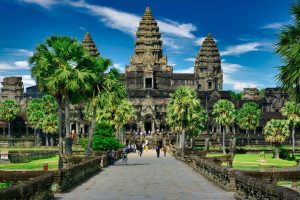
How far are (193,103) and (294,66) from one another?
54256 millimetres

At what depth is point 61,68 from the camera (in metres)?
34.9

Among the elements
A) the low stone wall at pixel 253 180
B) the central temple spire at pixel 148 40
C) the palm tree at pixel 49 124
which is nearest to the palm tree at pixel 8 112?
the palm tree at pixel 49 124

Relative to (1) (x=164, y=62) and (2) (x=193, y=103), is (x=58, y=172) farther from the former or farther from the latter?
(1) (x=164, y=62)

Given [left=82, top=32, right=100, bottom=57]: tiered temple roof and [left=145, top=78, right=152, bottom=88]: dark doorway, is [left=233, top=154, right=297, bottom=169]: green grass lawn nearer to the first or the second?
[left=145, top=78, right=152, bottom=88]: dark doorway

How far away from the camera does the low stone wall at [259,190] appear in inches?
464

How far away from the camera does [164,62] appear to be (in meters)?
171

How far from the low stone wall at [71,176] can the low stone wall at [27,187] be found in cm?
88

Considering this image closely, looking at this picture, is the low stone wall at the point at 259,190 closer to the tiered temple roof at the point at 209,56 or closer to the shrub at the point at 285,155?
the shrub at the point at 285,155

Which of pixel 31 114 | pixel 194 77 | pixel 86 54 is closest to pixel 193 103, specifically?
pixel 86 54

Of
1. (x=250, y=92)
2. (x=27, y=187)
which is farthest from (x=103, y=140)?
(x=250, y=92)

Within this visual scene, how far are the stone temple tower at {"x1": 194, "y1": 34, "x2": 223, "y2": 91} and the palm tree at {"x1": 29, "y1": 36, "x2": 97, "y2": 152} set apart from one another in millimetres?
133466

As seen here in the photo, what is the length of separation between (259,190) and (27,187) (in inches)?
277

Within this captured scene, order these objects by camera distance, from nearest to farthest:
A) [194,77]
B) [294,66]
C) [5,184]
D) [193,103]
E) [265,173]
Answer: [294,66] < [265,173] < [5,184] < [193,103] < [194,77]

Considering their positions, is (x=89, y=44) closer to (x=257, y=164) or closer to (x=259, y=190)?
(x=257, y=164)
